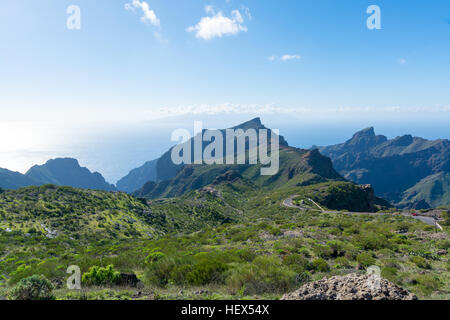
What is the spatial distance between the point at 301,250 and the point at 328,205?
56.7 m

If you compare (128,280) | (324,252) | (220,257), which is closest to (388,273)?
(324,252)

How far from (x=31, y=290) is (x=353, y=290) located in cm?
992

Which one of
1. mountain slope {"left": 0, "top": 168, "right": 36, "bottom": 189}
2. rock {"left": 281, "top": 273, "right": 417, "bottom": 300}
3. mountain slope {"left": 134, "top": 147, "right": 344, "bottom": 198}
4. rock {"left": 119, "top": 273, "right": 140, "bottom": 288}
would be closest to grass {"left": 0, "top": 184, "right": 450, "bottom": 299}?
rock {"left": 119, "top": 273, "right": 140, "bottom": 288}

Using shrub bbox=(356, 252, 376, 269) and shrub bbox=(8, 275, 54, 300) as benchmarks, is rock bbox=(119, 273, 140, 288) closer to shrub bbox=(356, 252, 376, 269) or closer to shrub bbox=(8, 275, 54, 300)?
shrub bbox=(8, 275, 54, 300)

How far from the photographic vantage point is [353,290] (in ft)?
20.7

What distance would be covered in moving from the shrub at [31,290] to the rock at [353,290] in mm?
7791

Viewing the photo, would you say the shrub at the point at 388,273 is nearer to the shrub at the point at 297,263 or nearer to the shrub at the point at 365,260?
the shrub at the point at 365,260

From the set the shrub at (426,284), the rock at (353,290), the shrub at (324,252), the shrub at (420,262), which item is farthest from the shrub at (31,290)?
the shrub at (420,262)

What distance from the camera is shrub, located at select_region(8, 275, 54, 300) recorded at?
22.0 ft

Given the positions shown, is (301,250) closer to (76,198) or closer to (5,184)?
(76,198)

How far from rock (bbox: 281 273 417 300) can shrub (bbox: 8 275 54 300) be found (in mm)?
7791

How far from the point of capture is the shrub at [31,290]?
671 cm

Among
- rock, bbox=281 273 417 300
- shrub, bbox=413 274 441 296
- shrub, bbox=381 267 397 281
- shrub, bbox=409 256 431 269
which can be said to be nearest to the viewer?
rock, bbox=281 273 417 300
